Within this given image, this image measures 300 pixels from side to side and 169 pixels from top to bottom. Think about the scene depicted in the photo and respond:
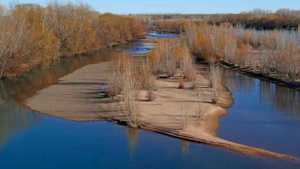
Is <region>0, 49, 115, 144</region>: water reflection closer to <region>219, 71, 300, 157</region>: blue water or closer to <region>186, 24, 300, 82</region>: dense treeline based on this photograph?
<region>219, 71, 300, 157</region>: blue water

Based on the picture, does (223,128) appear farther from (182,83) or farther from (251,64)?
(251,64)

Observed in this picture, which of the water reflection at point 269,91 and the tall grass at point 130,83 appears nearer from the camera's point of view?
the tall grass at point 130,83

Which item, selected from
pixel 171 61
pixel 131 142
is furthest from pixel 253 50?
pixel 131 142

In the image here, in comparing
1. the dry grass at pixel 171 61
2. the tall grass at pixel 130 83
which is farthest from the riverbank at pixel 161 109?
the dry grass at pixel 171 61

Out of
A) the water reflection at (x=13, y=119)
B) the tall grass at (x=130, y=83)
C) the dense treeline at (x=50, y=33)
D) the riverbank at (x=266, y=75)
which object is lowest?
the water reflection at (x=13, y=119)

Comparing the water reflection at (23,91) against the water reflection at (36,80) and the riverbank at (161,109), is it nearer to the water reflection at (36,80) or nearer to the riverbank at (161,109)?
the water reflection at (36,80)

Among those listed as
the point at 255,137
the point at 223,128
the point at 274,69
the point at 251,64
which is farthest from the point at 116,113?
the point at 251,64
